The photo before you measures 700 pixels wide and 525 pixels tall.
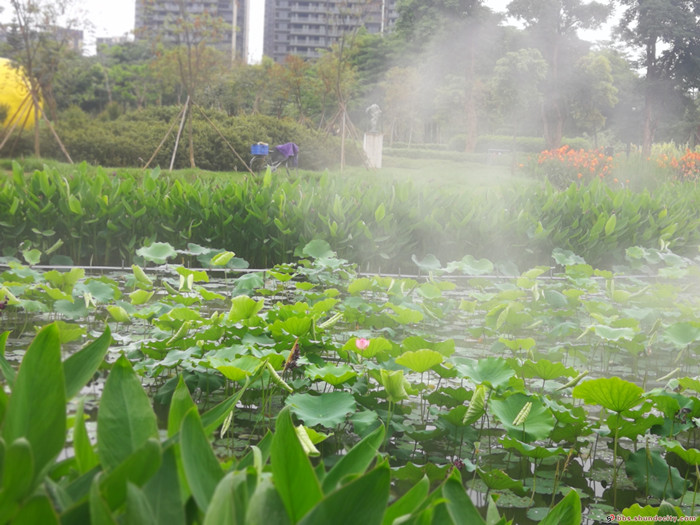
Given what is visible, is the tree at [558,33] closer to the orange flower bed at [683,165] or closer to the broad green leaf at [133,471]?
the orange flower bed at [683,165]

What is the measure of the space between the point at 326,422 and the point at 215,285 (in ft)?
8.11

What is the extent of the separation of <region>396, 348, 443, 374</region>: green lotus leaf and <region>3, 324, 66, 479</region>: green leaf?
123 cm

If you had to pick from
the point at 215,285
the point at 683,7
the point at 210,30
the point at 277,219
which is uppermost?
the point at 683,7

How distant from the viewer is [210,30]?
14.5 m

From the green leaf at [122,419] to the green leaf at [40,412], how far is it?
1.8 inches

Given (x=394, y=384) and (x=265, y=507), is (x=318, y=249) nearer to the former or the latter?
(x=394, y=384)

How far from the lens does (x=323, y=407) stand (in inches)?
66.3

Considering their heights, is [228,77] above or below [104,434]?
above

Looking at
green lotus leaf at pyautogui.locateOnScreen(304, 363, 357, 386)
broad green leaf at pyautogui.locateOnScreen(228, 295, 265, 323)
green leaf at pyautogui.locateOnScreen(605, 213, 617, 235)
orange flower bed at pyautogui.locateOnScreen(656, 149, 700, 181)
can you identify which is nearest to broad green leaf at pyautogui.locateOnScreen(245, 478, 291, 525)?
green lotus leaf at pyautogui.locateOnScreen(304, 363, 357, 386)

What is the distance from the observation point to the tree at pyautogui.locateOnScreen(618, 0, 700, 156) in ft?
91.8

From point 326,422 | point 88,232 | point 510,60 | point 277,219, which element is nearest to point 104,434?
point 326,422

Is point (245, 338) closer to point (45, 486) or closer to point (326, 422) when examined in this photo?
point (326, 422)

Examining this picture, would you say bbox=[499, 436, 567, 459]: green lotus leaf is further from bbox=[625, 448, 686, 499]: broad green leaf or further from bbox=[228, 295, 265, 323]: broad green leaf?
bbox=[228, 295, 265, 323]: broad green leaf

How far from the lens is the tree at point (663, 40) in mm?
27969
